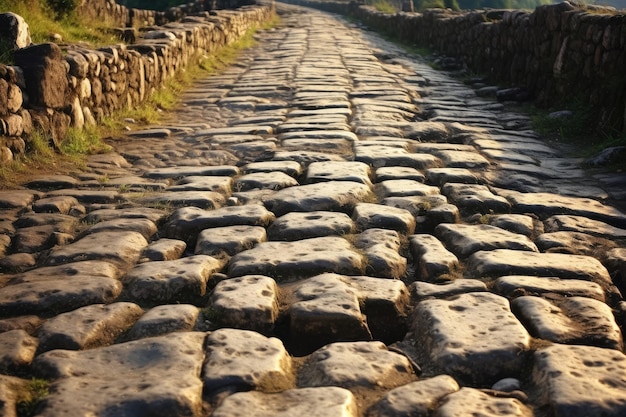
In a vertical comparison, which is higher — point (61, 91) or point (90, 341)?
point (61, 91)

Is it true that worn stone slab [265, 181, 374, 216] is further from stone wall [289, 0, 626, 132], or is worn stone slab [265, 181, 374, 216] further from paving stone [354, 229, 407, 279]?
stone wall [289, 0, 626, 132]

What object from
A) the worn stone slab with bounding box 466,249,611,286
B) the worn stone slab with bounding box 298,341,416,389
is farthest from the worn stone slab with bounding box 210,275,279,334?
the worn stone slab with bounding box 466,249,611,286

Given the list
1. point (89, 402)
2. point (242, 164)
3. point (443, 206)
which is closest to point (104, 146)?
point (242, 164)

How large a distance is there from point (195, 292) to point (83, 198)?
1.49 metres

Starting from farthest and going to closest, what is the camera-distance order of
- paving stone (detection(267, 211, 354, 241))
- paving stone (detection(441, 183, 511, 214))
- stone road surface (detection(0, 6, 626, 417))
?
1. paving stone (detection(441, 183, 511, 214))
2. paving stone (detection(267, 211, 354, 241))
3. stone road surface (detection(0, 6, 626, 417))

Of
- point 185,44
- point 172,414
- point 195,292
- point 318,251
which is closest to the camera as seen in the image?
point 172,414

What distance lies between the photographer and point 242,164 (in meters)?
4.86

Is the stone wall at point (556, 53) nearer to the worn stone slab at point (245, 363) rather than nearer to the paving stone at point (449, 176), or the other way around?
the paving stone at point (449, 176)

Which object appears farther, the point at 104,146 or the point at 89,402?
the point at 104,146

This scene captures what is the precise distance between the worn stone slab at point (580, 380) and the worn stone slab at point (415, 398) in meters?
0.25

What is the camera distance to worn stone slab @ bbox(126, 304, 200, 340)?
2.41m

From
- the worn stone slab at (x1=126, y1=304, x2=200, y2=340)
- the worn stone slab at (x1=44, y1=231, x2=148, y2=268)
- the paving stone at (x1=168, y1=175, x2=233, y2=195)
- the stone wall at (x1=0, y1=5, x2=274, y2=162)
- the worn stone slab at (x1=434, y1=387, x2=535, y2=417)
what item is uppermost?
the stone wall at (x1=0, y1=5, x2=274, y2=162)

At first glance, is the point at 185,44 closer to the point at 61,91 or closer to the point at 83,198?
the point at 61,91

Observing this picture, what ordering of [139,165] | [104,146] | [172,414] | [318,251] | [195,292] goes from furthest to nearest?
[104,146] < [139,165] < [318,251] < [195,292] < [172,414]
